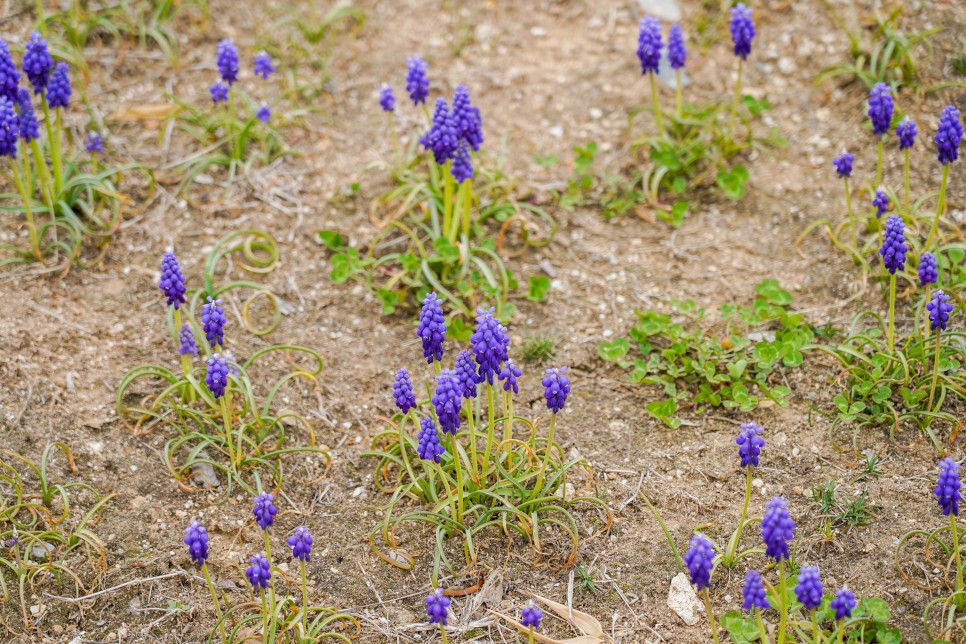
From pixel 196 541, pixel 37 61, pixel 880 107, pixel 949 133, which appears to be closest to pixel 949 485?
pixel 949 133

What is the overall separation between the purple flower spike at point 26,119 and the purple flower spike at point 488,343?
3071 millimetres

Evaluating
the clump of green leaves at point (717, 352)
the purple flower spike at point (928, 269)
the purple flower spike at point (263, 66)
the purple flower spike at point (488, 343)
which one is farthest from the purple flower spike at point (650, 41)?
the purple flower spike at point (488, 343)

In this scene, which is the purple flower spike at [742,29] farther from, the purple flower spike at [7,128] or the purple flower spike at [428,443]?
the purple flower spike at [7,128]

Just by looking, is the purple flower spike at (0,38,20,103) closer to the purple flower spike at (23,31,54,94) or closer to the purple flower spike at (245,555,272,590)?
the purple flower spike at (23,31,54,94)

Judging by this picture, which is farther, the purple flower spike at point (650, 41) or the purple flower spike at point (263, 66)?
the purple flower spike at point (263, 66)

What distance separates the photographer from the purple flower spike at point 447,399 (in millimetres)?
4043

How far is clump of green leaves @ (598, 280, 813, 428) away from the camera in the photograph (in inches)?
204

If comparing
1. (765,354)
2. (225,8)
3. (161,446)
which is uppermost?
(225,8)

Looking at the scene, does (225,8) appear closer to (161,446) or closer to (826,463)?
(161,446)

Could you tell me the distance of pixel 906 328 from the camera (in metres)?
5.35

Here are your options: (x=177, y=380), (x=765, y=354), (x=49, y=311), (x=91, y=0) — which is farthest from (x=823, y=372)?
(x=91, y=0)

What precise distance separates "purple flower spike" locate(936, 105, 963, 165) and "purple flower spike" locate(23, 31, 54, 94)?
15.6ft

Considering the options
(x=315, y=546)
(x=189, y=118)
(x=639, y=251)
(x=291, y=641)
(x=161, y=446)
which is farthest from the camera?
(x=189, y=118)

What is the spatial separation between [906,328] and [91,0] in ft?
20.5
